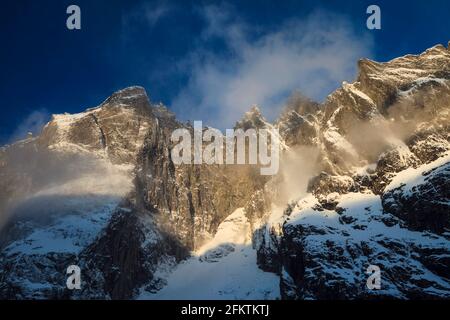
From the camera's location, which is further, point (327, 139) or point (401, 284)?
point (327, 139)

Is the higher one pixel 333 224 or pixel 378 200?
pixel 378 200

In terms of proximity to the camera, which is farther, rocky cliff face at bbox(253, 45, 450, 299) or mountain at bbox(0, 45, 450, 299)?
mountain at bbox(0, 45, 450, 299)

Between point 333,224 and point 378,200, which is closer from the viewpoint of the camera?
point 333,224

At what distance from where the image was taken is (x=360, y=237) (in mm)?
157875

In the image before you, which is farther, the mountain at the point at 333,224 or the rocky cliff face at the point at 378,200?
the mountain at the point at 333,224

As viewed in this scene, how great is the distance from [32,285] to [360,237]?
7763 cm
